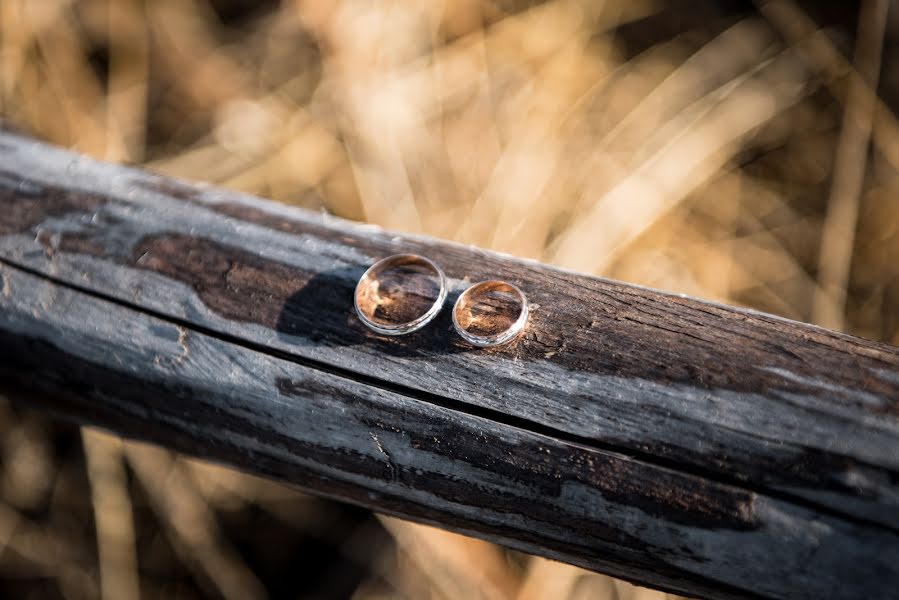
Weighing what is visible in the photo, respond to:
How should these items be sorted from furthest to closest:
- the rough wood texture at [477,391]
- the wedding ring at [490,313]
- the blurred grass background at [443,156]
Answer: the blurred grass background at [443,156]
the wedding ring at [490,313]
the rough wood texture at [477,391]

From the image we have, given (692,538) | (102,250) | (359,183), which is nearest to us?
(692,538)

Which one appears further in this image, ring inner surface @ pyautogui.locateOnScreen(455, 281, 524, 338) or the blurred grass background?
the blurred grass background

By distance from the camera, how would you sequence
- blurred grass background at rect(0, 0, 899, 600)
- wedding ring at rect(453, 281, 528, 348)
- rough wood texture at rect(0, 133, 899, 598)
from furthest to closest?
blurred grass background at rect(0, 0, 899, 600)
wedding ring at rect(453, 281, 528, 348)
rough wood texture at rect(0, 133, 899, 598)

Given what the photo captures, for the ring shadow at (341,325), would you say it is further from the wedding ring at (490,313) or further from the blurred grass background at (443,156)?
the blurred grass background at (443,156)

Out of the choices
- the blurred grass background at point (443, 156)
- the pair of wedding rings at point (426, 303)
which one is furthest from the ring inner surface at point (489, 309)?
the blurred grass background at point (443, 156)

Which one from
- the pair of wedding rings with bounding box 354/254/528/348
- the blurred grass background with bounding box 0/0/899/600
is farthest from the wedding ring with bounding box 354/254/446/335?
the blurred grass background with bounding box 0/0/899/600

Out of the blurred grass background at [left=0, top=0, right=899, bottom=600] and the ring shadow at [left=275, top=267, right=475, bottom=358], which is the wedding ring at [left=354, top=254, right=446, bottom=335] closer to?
the ring shadow at [left=275, top=267, right=475, bottom=358]

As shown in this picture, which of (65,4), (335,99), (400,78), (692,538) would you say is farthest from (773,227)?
(65,4)

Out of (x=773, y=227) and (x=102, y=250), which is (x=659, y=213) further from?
(x=102, y=250)
